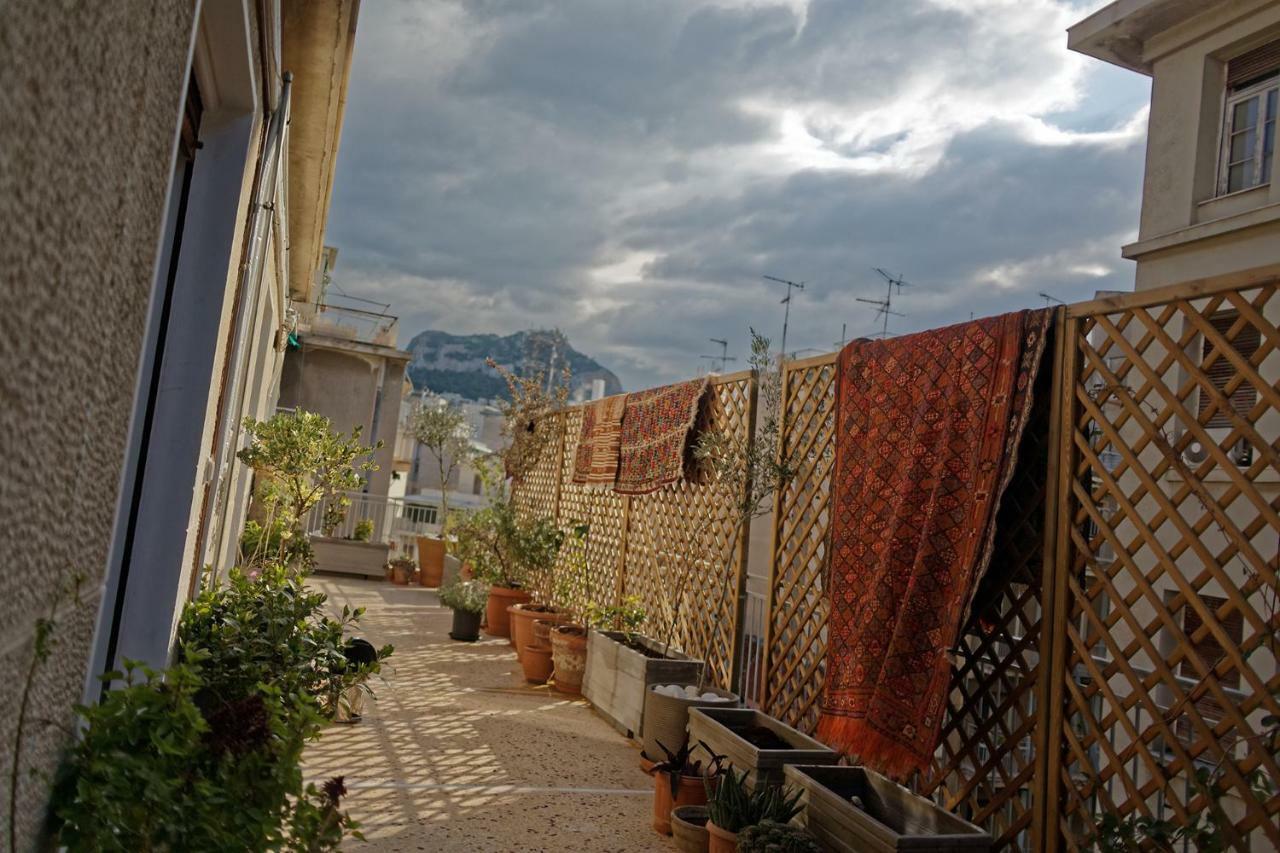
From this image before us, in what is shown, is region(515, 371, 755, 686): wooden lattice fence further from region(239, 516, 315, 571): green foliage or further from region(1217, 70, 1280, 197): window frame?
region(1217, 70, 1280, 197): window frame

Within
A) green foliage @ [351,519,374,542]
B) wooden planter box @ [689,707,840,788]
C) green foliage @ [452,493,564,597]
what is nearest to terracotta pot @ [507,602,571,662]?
green foliage @ [452,493,564,597]

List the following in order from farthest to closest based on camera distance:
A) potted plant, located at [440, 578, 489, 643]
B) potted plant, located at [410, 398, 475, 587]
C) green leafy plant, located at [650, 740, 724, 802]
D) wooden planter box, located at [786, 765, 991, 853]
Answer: potted plant, located at [410, 398, 475, 587] → potted plant, located at [440, 578, 489, 643] → green leafy plant, located at [650, 740, 724, 802] → wooden planter box, located at [786, 765, 991, 853]

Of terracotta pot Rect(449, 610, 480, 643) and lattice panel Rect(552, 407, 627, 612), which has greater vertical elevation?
lattice panel Rect(552, 407, 627, 612)

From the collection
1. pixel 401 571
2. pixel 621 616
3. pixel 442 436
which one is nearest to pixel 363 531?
pixel 401 571

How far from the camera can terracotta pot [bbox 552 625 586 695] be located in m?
5.95

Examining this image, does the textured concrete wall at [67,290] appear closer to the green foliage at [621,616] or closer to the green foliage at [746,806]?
the green foliage at [746,806]

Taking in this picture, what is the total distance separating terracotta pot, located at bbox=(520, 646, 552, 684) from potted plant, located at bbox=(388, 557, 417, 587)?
210 inches

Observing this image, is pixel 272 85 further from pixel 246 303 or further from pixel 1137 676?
pixel 1137 676

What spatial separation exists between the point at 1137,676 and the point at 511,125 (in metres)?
9.83

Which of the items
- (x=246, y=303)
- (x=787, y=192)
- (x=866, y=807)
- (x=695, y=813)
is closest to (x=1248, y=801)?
(x=866, y=807)

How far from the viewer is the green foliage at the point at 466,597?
7.48 m

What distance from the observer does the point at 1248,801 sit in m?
2.30

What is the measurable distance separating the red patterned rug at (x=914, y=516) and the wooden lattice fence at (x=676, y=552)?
1.17 metres

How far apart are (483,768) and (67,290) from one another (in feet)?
12.4
